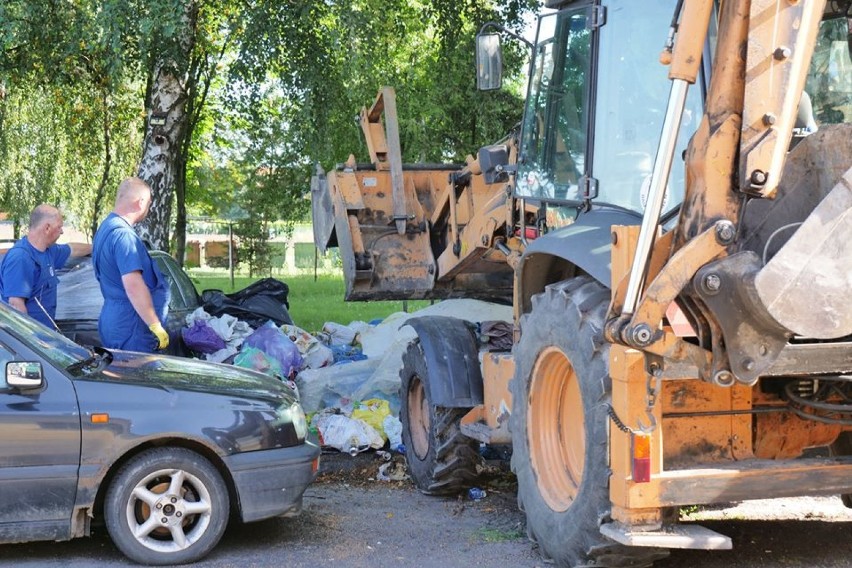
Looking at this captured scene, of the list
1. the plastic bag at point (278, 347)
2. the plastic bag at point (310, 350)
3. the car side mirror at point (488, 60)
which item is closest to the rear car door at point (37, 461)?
the car side mirror at point (488, 60)

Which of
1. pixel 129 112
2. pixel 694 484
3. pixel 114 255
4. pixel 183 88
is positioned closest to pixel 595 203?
pixel 694 484

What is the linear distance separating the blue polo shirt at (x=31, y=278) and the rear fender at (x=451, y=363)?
2838mm

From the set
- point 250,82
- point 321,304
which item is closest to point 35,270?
point 250,82

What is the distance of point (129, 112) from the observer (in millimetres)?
24234

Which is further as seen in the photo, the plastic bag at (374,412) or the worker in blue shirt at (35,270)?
the plastic bag at (374,412)

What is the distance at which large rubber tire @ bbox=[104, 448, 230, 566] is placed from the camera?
6121 mm

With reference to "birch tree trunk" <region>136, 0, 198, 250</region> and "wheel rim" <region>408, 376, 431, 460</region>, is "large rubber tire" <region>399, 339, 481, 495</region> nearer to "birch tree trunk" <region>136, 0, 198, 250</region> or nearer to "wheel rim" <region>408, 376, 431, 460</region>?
"wheel rim" <region>408, 376, 431, 460</region>

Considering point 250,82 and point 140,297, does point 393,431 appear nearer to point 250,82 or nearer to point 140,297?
point 140,297

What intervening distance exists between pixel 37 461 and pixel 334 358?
5578 mm

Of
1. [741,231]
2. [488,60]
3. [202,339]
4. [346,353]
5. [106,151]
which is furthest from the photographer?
[106,151]

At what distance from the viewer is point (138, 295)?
25.6 feet

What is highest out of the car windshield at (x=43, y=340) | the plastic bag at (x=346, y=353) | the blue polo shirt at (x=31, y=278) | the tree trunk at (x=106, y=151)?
the tree trunk at (x=106, y=151)

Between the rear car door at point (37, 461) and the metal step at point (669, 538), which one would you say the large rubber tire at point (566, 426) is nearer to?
the metal step at point (669, 538)

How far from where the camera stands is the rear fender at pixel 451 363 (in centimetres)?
770
